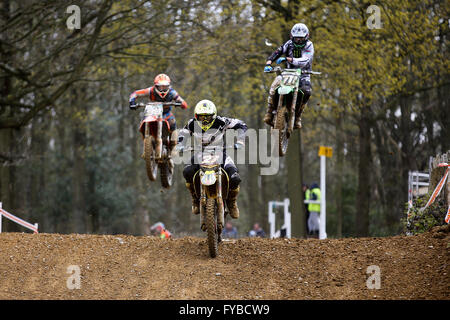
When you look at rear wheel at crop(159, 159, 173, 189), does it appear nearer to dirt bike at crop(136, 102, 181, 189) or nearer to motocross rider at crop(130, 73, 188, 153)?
dirt bike at crop(136, 102, 181, 189)

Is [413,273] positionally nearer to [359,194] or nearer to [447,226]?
[447,226]

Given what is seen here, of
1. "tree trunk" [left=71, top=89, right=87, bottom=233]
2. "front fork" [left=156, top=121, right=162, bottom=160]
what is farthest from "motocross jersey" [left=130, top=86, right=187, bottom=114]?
"tree trunk" [left=71, top=89, right=87, bottom=233]

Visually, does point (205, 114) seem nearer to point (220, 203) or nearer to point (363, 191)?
point (220, 203)

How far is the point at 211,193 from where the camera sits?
10.3 meters

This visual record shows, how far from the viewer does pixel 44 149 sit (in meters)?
32.9

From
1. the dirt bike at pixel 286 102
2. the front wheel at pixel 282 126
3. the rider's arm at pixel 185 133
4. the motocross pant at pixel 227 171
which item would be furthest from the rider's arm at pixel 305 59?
the motocross pant at pixel 227 171

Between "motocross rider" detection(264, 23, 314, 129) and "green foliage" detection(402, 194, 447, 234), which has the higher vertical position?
"motocross rider" detection(264, 23, 314, 129)

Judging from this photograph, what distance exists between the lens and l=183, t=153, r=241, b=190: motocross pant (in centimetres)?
1063

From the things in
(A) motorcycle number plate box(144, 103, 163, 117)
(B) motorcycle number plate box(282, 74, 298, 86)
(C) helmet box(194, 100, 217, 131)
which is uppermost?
(B) motorcycle number plate box(282, 74, 298, 86)

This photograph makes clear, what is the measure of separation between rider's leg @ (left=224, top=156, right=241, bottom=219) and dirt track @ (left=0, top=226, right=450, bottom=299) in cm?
71

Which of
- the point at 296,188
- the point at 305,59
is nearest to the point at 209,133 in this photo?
Result: the point at 305,59

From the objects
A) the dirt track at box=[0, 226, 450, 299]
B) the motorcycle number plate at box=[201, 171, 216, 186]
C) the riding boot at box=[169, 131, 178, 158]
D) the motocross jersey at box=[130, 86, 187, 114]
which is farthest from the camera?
the riding boot at box=[169, 131, 178, 158]

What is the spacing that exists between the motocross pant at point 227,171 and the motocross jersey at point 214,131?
34cm
